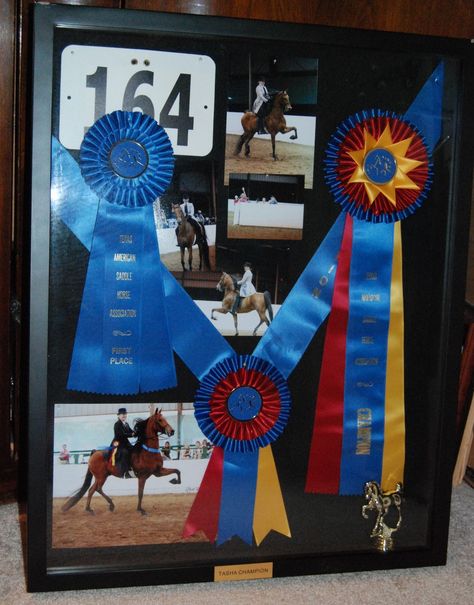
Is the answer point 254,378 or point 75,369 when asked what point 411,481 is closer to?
point 254,378

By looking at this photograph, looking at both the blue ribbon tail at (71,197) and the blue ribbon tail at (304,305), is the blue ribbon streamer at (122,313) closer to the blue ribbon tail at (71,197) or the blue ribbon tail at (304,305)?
the blue ribbon tail at (71,197)

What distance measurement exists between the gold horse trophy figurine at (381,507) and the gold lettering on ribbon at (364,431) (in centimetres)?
6

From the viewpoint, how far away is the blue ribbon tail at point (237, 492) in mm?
1199

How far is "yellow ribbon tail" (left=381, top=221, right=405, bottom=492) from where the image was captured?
122 centimetres

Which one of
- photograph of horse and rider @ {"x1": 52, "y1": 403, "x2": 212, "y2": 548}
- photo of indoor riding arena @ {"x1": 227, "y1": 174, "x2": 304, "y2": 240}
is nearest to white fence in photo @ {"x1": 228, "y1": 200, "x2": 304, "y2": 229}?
photo of indoor riding arena @ {"x1": 227, "y1": 174, "x2": 304, "y2": 240}

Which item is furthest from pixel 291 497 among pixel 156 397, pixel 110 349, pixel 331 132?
pixel 331 132

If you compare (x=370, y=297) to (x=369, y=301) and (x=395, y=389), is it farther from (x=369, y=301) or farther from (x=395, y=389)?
(x=395, y=389)

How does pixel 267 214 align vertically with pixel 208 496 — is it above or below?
above

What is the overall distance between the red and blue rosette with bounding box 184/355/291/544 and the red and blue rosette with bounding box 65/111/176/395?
0.37 feet

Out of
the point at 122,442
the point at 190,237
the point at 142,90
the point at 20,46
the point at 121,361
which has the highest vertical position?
the point at 20,46

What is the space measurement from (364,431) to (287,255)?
341 mm

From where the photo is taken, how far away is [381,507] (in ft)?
4.08

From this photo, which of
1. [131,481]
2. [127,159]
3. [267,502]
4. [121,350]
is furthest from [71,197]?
[267,502]

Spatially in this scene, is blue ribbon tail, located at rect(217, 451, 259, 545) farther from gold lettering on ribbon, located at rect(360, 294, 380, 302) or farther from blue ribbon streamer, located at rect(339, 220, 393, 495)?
gold lettering on ribbon, located at rect(360, 294, 380, 302)
